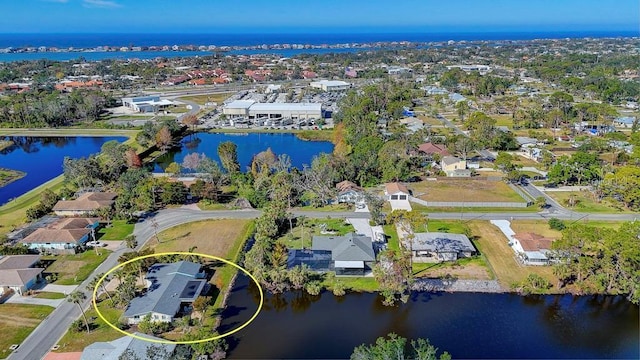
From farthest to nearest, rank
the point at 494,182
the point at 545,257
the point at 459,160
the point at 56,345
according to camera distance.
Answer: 1. the point at 459,160
2. the point at 494,182
3. the point at 545,257
4. the point at 56,345

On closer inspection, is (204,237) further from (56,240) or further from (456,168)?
(456,168)

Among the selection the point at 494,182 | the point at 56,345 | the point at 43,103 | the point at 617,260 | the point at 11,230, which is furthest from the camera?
the point at 43,103

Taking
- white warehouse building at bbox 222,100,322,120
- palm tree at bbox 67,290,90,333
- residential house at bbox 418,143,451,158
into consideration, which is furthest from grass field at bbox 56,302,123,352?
white warehouse building at bbox 222,100,322,120

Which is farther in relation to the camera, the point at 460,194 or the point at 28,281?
the point at 460,194

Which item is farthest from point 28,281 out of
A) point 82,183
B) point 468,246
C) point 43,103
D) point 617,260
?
point 43,103

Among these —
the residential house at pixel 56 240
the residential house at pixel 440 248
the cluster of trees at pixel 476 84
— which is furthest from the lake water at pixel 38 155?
the cluster of trees at pixel 476 84

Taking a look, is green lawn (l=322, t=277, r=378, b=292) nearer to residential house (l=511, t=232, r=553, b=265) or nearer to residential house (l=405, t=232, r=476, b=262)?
residential house (l=405, t=232, r=476, b=262)

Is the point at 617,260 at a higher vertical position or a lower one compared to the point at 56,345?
higher

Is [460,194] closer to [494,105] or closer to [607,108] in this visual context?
[607,108]
